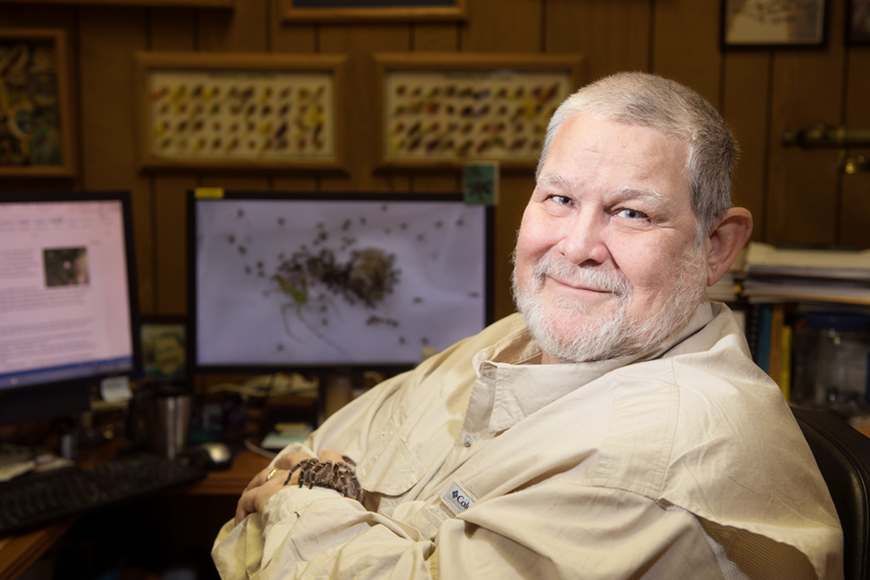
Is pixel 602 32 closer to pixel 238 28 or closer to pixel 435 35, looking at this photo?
pixel 435 35

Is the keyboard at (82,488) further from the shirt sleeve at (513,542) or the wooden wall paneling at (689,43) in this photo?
the wooden wall paneling at (689,43)

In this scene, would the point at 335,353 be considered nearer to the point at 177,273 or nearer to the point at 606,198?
the point at 177,273

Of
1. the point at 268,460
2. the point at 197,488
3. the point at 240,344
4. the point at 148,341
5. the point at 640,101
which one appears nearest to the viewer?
the point at 640,101

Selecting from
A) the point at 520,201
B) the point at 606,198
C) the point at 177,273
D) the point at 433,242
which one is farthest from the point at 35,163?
the point at 606,198

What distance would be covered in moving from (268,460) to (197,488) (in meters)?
0.16

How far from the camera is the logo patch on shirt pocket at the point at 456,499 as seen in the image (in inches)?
35.5

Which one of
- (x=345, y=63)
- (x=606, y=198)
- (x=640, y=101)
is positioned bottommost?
(x=606, y=198)

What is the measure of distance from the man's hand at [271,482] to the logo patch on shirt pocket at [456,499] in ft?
0.88

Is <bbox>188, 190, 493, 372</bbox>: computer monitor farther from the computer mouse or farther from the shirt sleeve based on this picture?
the shirt sleeve

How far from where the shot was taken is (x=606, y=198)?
3.00 ft

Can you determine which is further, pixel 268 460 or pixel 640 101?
pixel 268 460

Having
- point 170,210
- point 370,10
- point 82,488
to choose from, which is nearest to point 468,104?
point 370,10

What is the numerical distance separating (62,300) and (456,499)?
3.47 ft

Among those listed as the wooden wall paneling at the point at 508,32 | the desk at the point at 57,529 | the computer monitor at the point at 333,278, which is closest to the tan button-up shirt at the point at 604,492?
the desk at the point at 57,529
